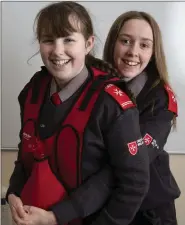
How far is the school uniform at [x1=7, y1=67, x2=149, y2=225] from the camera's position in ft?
2.92

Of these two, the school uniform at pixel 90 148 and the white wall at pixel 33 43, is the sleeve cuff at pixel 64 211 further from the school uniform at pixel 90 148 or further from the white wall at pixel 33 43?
the white wall at pixel 33 43

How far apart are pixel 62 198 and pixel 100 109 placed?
279 millimetres

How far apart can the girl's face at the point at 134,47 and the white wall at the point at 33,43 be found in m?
0.34

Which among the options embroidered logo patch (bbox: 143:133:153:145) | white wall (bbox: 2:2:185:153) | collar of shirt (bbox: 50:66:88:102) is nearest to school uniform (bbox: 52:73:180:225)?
embroidered logo patch (bbox: 143:133:153:145)

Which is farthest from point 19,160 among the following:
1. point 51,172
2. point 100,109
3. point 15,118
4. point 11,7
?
point 11,7

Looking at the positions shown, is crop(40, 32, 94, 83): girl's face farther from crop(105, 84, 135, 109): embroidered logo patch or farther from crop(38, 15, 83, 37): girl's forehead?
crop(105, 84, 135, 109): embroidered logo patch

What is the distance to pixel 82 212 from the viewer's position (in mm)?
911

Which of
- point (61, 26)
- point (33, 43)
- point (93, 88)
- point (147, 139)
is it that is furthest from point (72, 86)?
point (33, 43)

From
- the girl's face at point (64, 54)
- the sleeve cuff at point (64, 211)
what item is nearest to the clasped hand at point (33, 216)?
the sleeve cuff at point (64, 211)

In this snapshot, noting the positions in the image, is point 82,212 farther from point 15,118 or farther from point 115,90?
point 15,118

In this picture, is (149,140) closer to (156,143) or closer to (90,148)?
(156,143)

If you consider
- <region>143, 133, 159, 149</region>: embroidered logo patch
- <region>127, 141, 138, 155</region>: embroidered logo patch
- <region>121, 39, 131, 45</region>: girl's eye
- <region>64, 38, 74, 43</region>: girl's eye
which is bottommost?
<region>143, 133, 159, 149</region>: embroidered logo patch

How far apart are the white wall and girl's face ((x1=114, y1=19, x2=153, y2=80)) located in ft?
1.10

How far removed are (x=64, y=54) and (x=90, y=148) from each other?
27cm
